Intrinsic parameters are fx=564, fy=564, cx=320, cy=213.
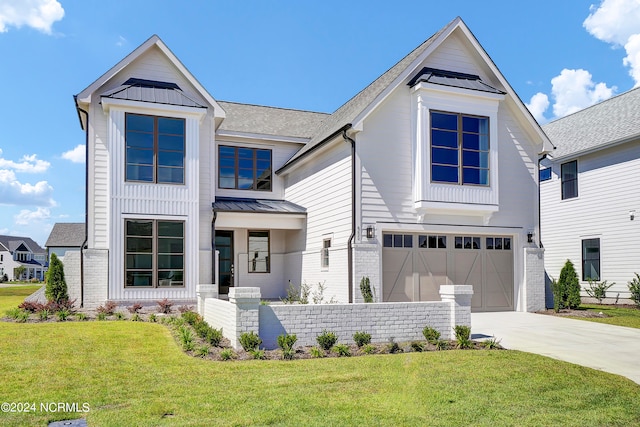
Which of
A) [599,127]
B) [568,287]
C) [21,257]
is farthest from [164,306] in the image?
[21,257]

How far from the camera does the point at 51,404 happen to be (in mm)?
6801

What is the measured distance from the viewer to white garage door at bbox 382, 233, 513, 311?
1650cm

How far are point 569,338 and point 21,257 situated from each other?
314ft

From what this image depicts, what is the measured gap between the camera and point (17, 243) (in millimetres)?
Answer: 91062

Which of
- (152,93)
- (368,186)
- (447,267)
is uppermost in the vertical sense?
(152,93)

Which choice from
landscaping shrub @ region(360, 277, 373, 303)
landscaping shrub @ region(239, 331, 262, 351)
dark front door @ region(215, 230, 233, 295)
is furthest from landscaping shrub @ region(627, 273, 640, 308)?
landscaping shrub @ region(239, 331, 262, 351)

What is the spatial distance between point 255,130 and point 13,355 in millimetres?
14000

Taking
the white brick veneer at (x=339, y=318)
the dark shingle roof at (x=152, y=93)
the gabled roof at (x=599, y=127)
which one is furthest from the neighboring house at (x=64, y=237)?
the white brick veneer at (x=339, y=318)

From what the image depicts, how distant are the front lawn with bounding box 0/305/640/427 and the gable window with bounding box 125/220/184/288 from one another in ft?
20.6

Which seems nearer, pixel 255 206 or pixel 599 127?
pixel 255 206

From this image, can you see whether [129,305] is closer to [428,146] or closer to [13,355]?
[13,355]

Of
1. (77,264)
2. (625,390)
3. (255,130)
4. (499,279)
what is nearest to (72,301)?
(77,264)

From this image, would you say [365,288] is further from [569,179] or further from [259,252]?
[569,179]

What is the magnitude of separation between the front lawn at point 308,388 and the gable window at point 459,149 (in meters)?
7.49
